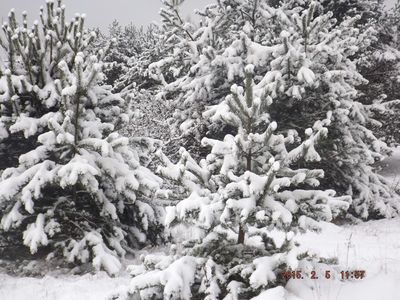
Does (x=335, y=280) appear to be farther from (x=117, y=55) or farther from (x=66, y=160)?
(x=117, y=55)

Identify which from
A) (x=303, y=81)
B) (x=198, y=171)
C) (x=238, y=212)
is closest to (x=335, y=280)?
(x=238, y=212)

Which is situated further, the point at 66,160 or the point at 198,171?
the point at 66,160

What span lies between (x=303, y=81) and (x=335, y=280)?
217 inches

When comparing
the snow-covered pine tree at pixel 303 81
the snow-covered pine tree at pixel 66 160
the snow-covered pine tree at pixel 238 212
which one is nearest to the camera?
the snow-covered pine tree at pixel 238 212

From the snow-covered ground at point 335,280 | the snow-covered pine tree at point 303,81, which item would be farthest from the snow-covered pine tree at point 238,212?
the snow-covered pine tree at point 303,81

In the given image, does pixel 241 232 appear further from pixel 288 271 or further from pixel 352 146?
pixel 352 146

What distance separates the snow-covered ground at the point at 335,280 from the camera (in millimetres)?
3971

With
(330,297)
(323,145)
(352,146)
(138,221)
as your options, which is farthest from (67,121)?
(352,146)

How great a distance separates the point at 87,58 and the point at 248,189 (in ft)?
17.8
